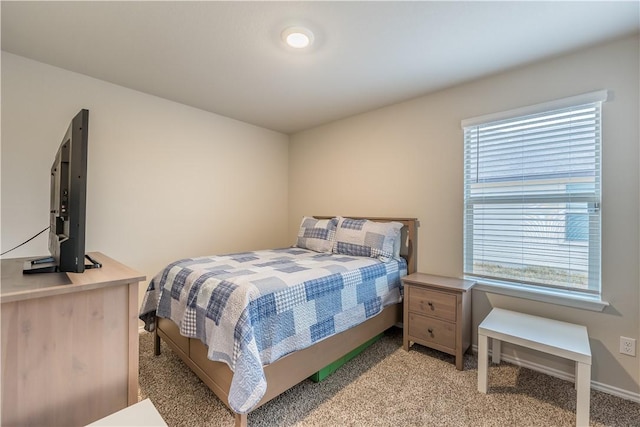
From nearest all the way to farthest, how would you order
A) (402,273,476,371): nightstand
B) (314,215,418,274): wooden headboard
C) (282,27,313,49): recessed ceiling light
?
1. (282,27,313,49): recessed ceiling light
2. (402,273,476,371): nightstand
3. (314,215,418,274): wooden headboard

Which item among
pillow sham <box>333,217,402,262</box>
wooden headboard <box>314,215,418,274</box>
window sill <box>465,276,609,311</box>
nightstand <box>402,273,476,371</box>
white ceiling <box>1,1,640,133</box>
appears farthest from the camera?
wooden headboard <box>314,215,418,274</box>

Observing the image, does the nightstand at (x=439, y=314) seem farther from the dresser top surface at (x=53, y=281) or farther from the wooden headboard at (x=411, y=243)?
the dresser top surface at (x=53, y=281)

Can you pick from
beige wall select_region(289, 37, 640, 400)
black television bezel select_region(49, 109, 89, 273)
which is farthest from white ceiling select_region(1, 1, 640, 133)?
black television bezel select_region(49, 109, 89, 273)

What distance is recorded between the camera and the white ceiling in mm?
1635

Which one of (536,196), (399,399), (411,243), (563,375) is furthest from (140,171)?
(563,375)

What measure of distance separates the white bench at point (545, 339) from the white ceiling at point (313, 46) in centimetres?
194

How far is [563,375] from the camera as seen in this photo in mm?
2029

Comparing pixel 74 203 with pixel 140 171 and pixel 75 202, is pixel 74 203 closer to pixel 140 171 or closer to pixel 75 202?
pixel 75 202

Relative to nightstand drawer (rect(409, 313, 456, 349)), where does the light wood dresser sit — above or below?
above

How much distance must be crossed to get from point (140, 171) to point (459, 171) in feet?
10.2

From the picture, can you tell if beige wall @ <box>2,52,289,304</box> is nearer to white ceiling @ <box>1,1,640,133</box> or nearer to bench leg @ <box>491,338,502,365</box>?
white ceiling @ <box>1,1,640,133</box>

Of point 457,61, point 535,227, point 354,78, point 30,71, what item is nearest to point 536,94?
point 457,61

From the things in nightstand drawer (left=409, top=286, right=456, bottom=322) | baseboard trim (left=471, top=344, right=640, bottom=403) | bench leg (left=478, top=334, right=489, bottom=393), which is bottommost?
baseboard trim (left=471, top=344, right=640, bottom=403)

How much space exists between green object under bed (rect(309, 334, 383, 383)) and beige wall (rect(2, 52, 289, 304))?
2.01m
